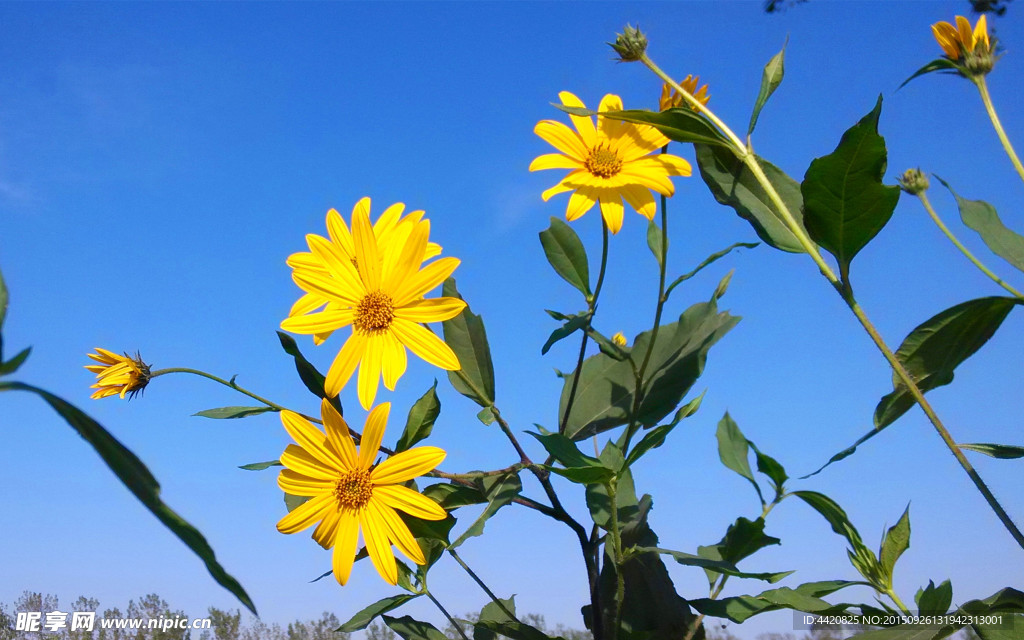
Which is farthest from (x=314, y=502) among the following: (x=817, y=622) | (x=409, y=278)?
(x=817, y=622)

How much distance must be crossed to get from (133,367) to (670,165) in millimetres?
882

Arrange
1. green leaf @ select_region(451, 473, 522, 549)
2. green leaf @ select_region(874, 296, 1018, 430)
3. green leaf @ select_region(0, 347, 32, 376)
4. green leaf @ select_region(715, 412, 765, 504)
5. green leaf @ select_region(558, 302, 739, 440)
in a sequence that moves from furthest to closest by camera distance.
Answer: green leaf @ select_region(715, 412, 765, 504), green leaf @ select_region(558, 302, 739, 440), green leaf @ select_region(451, 473, 522, 549), green leaf @ select_region(874, 296, 1018, 430), green leaf @ select_region(0, 347, 32, 376)

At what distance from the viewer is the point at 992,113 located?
992 millimetres

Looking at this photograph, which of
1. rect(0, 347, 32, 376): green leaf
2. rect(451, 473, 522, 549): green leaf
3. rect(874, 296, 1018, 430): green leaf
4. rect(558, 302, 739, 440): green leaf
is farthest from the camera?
rect(558, 302, 739, 440): green leaf

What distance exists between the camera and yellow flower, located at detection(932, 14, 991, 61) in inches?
41.7

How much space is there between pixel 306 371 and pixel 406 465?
0.17 m

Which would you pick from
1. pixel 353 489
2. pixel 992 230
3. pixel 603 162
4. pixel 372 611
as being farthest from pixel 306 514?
pixel 992 230

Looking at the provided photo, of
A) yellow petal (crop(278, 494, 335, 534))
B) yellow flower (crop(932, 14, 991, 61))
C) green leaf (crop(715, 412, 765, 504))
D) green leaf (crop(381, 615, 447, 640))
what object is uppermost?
yellow flower (crop(932, 14, 991, 61))

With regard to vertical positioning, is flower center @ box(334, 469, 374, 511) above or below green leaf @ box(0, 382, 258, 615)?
above

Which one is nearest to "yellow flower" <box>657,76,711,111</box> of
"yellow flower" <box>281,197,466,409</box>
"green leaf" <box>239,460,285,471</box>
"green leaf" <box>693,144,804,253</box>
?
"green leaf" <box>693,144,804,253</box>

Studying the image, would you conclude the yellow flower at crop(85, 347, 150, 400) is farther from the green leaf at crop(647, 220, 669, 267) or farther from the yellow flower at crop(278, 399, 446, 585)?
the green leaf at crop(647, 220, 669, 267)

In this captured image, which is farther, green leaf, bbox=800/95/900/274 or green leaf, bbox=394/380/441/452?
green leaf, bbox=394/380/441/452

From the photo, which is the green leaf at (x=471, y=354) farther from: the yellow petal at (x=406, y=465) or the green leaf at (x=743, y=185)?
the green leaf at (x=743, y=185)

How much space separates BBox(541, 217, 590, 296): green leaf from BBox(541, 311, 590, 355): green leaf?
113 millimetres
